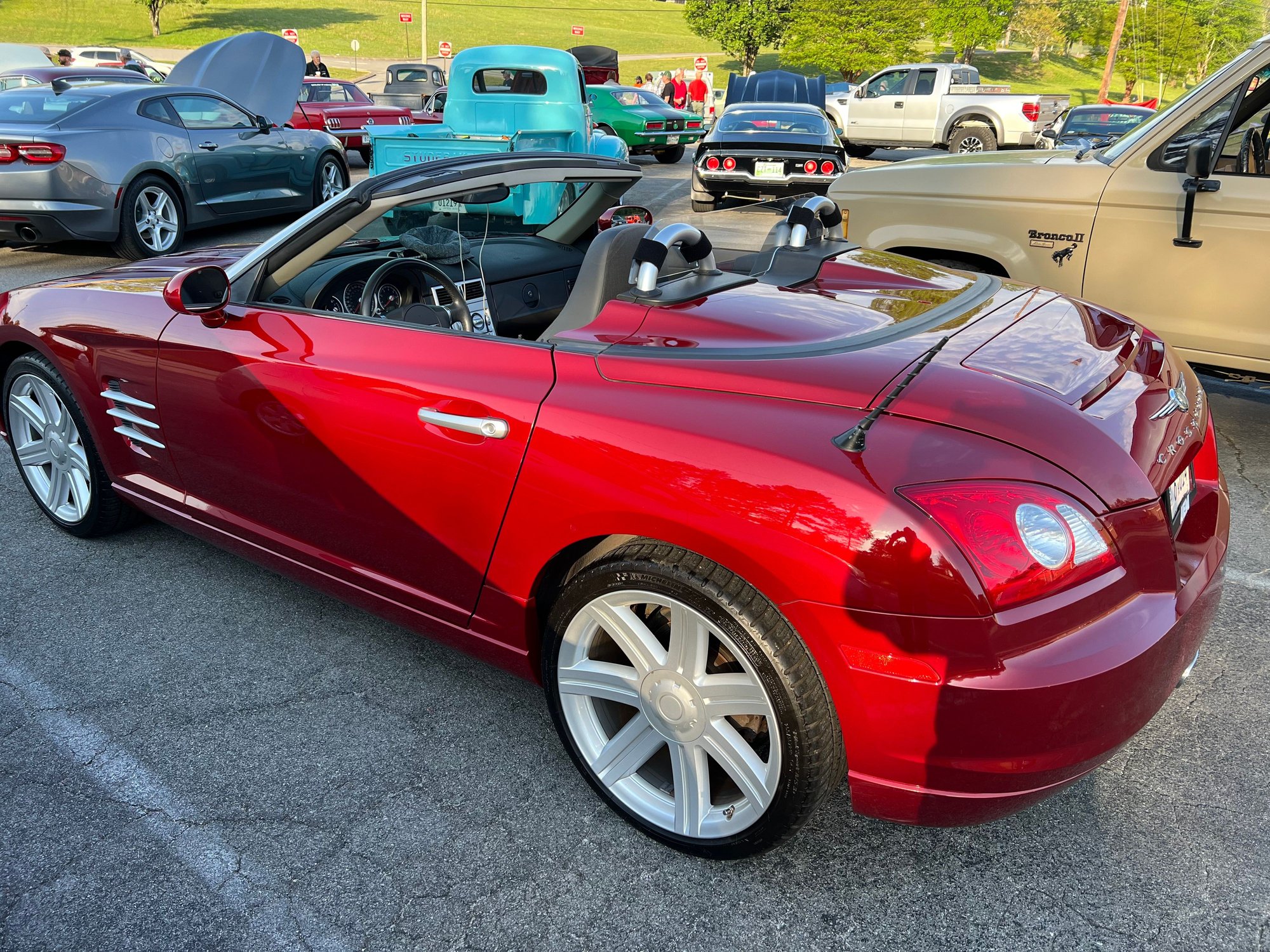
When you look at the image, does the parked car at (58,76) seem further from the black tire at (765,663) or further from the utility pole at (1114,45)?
the utility pole at (1114,45)

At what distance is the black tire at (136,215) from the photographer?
28.1ft

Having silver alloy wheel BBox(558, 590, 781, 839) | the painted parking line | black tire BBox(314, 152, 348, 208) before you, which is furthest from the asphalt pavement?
black tire BBox(314, 152, 348, 208)

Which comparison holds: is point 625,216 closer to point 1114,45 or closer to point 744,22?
point 1114,45

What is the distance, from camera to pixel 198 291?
9.27 feet

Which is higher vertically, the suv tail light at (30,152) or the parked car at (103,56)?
the parked car at (103,56)

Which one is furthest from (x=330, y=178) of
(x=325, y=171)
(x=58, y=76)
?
(x=58, y=76)

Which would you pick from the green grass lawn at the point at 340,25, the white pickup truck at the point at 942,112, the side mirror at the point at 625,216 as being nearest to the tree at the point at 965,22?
the green grass lawn at the point at 340,25

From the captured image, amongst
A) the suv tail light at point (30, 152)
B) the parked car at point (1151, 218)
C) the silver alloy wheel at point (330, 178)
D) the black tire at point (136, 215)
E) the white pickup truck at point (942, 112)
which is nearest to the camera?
the parked car at point (1151, 218)

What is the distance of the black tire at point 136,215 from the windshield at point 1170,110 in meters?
7.47

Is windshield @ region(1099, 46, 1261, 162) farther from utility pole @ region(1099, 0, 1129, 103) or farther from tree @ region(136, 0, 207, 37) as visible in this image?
tree @ region(136, 0, 207, 37)

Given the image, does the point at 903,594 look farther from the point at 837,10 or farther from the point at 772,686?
the point at 837,10

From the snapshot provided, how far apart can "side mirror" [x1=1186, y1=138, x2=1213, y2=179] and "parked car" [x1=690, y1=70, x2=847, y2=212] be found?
6796 millimetres

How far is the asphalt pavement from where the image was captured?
6.68 ft

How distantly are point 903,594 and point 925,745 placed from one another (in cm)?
30
